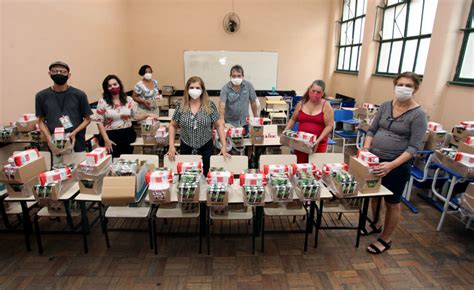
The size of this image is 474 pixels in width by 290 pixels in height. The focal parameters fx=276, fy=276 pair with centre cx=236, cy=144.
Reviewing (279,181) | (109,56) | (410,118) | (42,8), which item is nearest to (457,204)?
(410,118)

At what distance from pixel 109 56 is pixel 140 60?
176 centimetres

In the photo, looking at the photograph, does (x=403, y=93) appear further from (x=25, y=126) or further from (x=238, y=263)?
(x=25, y=126)

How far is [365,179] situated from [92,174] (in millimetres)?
2201

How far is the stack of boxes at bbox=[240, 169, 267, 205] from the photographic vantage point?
2.12 metres

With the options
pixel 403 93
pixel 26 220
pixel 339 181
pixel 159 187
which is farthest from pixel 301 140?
pixel 26 220

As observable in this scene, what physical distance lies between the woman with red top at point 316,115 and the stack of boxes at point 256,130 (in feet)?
2.08

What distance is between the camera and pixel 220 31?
8016mm

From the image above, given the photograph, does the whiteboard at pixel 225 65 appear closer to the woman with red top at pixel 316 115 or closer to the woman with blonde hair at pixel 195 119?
the woman with red top at pixel 316 115

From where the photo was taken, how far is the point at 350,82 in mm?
7234

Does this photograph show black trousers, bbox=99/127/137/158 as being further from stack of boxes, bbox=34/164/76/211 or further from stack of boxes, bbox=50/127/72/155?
stack of boxes, bbox=34/164/76/211

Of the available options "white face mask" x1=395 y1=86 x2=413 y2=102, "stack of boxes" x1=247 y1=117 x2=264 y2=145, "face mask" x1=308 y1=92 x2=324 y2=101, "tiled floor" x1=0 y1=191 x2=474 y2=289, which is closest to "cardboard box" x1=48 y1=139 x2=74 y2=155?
"tiled floor" x1=0 y1=191 x2=474 y2=289

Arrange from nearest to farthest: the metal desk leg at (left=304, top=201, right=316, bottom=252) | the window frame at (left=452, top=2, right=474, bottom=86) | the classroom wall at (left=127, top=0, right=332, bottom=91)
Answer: the metal desk leg at (left=304, top=201, right=316, bottom=252) < the window frame at (left=452, top=2, right=474, bottom=86) < the classroom wall at (left=127, top=0, right=332, bottom=91)

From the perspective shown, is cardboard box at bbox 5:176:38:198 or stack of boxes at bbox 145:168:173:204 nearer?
stack of boxes at bbox 145:168:173:204

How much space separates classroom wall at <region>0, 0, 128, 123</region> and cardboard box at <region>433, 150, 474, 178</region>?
17.1 ft
